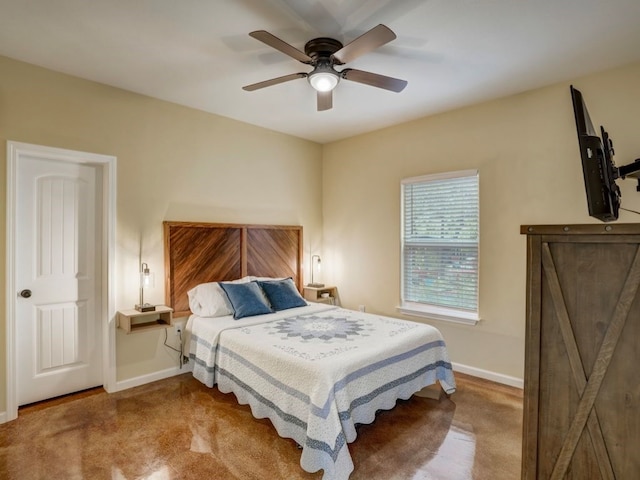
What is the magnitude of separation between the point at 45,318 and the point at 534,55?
178 inches

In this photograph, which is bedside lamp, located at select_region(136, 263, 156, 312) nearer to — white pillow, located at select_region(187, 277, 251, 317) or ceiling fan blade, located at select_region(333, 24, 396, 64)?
white pillow, located at select_region(187, 277, 251, 317)

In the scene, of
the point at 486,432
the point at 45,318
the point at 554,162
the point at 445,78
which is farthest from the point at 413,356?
the point at 45,318

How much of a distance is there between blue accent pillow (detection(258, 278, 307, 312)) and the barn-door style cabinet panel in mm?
2746

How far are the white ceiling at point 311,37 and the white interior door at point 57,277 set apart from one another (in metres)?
0.93

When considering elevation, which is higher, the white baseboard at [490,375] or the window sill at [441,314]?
the window sill at [441,314]

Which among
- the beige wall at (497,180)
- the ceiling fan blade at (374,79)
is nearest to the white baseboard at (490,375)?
the beige wall at (497,180)

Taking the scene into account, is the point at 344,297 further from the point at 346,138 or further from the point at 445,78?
the point at 445,78

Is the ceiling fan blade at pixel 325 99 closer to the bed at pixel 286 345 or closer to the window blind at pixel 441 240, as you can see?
the window blind at pixel 441 240

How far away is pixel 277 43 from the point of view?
6.88 feet

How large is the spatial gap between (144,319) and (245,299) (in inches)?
39.1

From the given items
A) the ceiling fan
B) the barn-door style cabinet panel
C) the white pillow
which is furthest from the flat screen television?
the white pillow

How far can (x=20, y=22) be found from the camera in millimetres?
2322

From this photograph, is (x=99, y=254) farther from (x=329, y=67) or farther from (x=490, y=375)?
(x=490, y=375)

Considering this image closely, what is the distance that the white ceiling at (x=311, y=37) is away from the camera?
2152 millimetres
